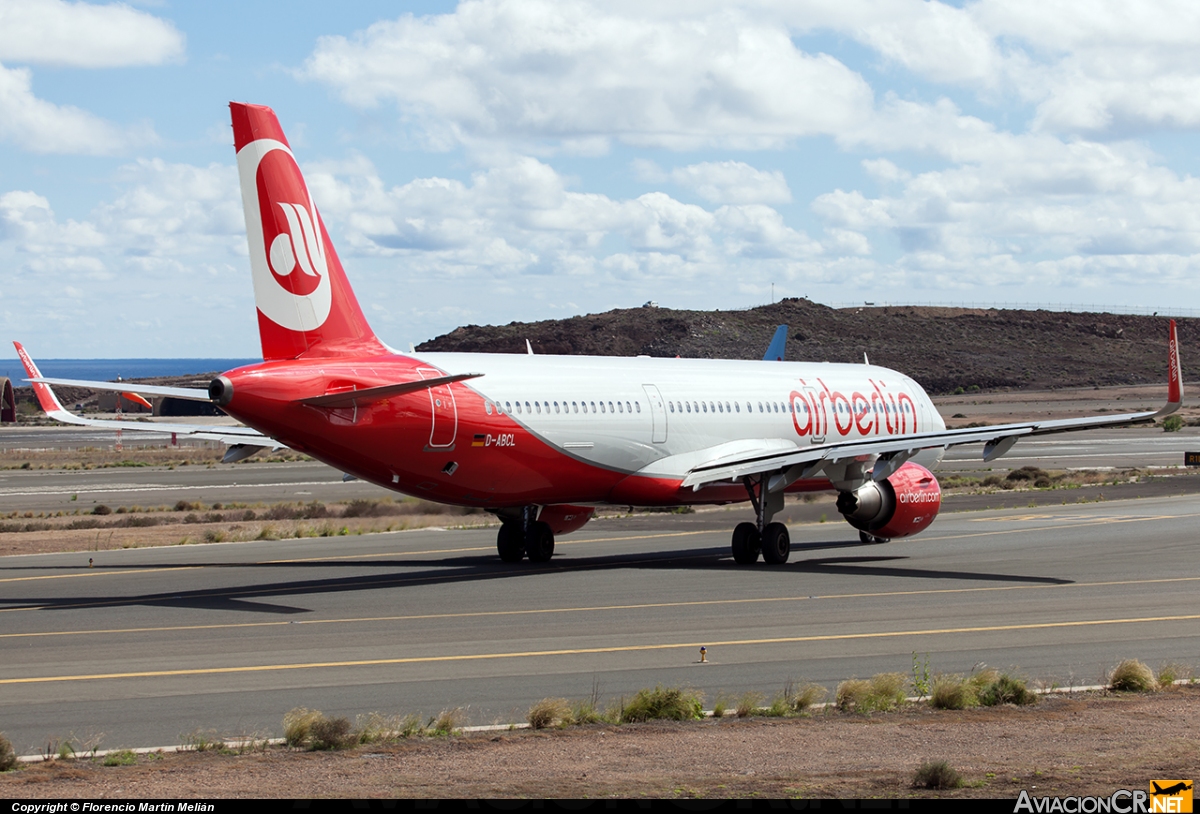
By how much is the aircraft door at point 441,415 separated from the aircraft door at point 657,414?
18.0 feet

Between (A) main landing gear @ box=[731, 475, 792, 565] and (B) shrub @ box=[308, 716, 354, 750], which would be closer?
(B) shrub @ box=[308, 716, 354, 750]

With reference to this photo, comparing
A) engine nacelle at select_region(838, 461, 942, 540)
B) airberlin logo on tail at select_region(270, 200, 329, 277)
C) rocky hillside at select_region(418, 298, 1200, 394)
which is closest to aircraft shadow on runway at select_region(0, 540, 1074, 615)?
engine nacelle at select_region(838, 461, 942, 540)

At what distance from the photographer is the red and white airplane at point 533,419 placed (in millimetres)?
21500

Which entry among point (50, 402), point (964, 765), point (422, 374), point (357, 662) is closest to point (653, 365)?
point (422, 374)

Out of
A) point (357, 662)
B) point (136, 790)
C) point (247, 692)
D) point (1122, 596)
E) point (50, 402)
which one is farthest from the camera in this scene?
point (50, 402)

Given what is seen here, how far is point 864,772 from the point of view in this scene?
10023 mm

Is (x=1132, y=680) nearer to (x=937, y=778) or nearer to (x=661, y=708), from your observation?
(x=661, y=708)

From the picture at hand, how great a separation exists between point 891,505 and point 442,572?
9.31m

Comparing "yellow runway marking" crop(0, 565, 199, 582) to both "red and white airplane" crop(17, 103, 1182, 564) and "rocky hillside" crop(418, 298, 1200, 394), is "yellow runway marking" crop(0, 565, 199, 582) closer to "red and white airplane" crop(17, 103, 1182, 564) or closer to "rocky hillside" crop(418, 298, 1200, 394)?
"red and white airplane" crop(17, 103, 1182, 564)

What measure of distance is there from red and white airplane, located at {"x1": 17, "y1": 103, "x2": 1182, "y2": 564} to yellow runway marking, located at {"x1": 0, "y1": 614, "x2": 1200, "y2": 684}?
18.4ft

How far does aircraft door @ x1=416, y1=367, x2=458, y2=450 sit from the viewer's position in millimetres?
23016

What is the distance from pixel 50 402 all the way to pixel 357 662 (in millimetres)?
12496

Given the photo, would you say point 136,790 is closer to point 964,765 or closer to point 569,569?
point 964,765

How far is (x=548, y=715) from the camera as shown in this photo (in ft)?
39.3
